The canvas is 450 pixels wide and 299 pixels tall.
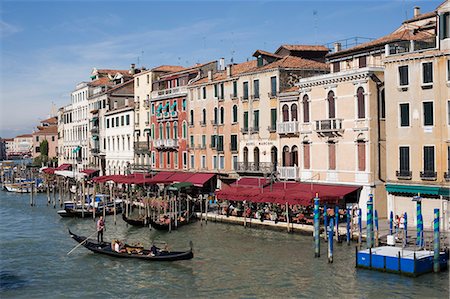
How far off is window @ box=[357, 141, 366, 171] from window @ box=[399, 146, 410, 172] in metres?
2.10

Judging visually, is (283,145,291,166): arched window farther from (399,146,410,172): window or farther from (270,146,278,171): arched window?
(399,146,410,172): window

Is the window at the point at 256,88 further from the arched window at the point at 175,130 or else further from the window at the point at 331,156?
the arched window at the point at 175,130

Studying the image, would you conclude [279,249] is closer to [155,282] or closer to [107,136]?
[155,282]

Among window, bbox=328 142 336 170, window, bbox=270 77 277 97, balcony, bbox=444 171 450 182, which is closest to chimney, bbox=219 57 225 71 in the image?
window, bbox=270 77 277 97

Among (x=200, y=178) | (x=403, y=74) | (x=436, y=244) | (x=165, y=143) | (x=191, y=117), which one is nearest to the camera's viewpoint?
(x=436, y=244)

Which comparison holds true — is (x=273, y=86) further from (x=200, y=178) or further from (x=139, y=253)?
(x=139, y=253)

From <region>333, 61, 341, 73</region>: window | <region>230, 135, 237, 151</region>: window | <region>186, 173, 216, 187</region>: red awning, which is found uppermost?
<region>333, 61, 341, 73</region>: window

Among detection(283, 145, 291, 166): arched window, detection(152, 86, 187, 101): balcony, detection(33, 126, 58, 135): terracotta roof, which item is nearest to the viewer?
detection(283, 145, 291, 166): arched window

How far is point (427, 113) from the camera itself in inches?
996

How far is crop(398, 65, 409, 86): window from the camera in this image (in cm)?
2597

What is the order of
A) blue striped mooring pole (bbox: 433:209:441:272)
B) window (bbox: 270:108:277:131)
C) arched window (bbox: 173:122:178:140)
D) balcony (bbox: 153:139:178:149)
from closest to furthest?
blue striped mooring pole (bbox: 433:209:441:272) < window (bbox: 270:108:277:131) < balcony (bbox: 153:139:178:149) < arched window (bbox: 173:122:178:140)

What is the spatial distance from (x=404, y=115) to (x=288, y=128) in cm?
787

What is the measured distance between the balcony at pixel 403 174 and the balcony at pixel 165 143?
20366 mm

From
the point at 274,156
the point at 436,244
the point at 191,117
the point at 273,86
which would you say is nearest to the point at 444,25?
the point at 436,244
